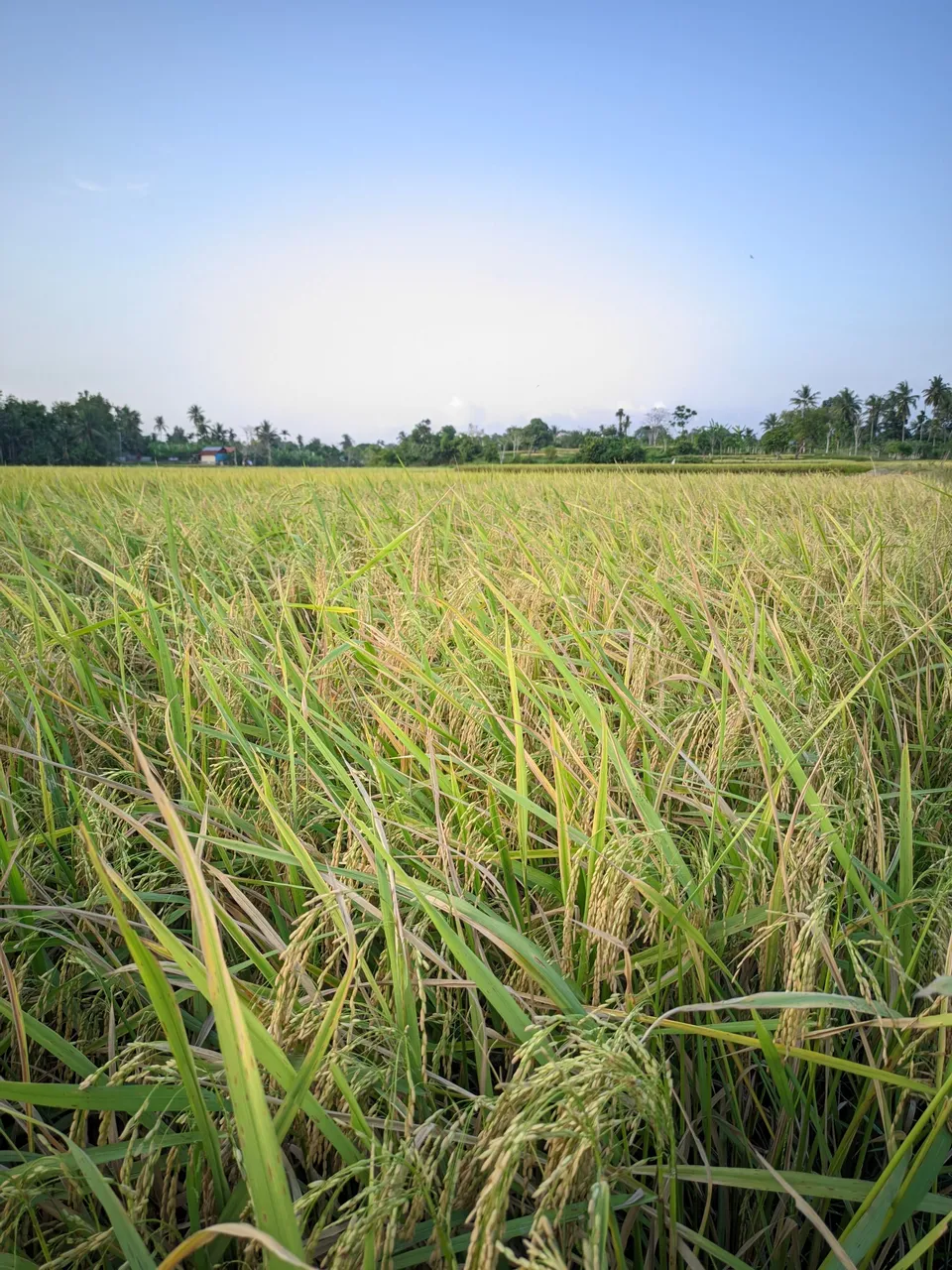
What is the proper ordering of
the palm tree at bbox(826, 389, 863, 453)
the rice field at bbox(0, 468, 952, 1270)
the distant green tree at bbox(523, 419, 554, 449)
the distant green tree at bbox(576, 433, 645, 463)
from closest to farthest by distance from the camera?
the rice field at bbox(0, 468, 952, 1270), the distant green tree at bbox(576, 433, 645, 463), the distant green tree at bbox(523, 419, 554, 449), the palm tree at bbox(826, 389, 863, 453)

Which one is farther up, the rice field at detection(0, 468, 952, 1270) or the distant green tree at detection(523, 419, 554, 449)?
the distant green tree at detection(523, 419, 554, 449)

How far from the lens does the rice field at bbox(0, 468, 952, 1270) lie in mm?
482

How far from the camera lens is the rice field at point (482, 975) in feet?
1.58

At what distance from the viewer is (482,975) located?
63 centimetres

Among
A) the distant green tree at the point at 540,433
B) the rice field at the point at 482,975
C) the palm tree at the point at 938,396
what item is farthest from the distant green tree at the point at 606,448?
the palm tree at the point at 938,396

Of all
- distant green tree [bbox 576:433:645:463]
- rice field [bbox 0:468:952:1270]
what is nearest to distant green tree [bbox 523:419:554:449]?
distant green tree [bbox 576:433:645:463]

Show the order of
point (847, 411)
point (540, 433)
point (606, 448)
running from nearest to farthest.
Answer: point (606, 448), point (540, 433), point (847, 411)

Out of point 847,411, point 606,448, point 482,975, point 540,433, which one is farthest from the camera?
→ point 847,411

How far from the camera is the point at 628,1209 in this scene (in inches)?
23.1

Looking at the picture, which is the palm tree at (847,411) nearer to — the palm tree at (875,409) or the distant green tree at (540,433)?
the palm tree at (875,409)

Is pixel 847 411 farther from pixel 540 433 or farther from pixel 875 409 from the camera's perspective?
pixel 540 433

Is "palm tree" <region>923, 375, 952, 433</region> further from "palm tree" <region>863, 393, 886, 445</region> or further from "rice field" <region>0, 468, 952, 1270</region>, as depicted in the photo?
"rice field" <region>0, 468, 952, 1270</region>

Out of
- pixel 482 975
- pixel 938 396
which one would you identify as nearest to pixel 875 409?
pixel 938 396

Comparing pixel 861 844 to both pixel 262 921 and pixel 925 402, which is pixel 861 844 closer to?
pixel 262 921
